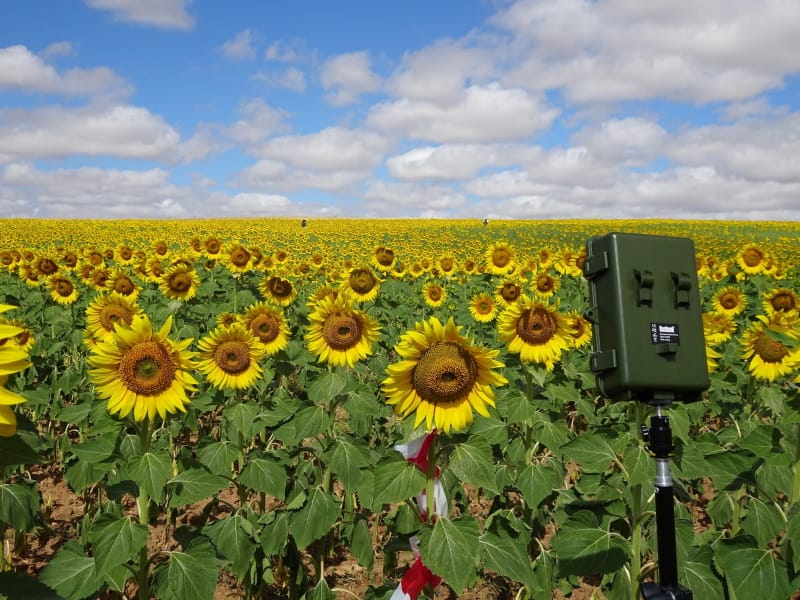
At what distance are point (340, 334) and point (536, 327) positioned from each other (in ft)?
4.90

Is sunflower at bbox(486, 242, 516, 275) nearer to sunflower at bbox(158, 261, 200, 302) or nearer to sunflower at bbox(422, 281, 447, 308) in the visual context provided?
sunflower at bbox(422, 281, 447, 308)

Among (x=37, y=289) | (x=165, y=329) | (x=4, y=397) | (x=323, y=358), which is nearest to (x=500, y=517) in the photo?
(x=323, y=358)

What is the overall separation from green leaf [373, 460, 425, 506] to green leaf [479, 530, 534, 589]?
1.27 ft

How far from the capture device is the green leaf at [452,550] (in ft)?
7.25

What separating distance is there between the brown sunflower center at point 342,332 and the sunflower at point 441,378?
1420 mm

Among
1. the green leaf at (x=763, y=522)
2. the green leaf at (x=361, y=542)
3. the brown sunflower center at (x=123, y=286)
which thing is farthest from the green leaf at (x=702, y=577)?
the brown sunflower center at (x=123, y=286)

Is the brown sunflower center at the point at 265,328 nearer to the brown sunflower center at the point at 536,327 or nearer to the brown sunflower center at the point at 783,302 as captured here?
the brown sunflower center at the point at 536,327

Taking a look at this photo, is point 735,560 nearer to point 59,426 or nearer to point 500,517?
point 500,517

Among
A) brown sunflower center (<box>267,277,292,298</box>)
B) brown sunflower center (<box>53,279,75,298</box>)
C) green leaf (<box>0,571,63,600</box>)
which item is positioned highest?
brown sunflower center (<box>53,279,75,298</box>)

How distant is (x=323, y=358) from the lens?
3.97m

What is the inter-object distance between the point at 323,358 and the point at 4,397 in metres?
2.85

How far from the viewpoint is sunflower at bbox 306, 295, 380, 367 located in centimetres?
393

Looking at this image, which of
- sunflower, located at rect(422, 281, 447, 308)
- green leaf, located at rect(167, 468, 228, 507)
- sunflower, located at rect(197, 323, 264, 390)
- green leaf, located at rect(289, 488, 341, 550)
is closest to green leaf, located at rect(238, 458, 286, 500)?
green leaf, located at rect(289, 488, 341, 550)

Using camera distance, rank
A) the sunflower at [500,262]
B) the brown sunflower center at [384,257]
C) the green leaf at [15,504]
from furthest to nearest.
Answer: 1. the sunflower at [500,262]
2. the brown sunflower center at [384,257]
3. the green leaf at [15,504]
